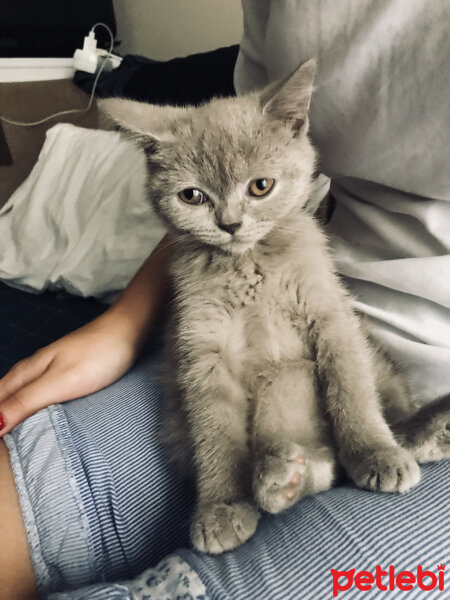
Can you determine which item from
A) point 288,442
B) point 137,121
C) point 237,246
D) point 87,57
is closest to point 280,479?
point 288,442

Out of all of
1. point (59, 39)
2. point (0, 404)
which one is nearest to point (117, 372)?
point (0, 404)

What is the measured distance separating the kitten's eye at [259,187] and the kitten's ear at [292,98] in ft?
0.32

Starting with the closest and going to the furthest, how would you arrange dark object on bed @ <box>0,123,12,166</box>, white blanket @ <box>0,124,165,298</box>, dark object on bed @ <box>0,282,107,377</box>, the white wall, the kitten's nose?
1. the kitten's nose
2. dark object on bed @ <box>0,282,107,377</box>
3. white blanket @ <box>0,124,165,298</box>
4. the white wall
5. dark object on bed @ <box>0,123,12,166</box>

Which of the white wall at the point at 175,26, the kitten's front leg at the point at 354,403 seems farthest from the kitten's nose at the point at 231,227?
the white wall at the point at 175,26

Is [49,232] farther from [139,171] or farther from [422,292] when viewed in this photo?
[422,292]

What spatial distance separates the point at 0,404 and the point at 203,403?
1.16 ft

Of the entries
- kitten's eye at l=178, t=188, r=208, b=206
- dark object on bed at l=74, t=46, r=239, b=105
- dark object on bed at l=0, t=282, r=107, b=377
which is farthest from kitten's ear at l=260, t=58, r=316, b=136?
dark object on bed at l=0, t=282, r=107, b=377

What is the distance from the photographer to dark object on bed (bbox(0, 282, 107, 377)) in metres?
1.11

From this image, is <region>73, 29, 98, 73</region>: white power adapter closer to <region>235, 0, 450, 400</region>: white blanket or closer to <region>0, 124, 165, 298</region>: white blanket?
<region>0, 124, 165, 298</region>: white blanket

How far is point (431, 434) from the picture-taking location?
591 mm

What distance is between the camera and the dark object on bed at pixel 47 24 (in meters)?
1.71

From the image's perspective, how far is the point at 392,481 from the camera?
0.54 m

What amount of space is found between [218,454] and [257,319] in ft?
0.65

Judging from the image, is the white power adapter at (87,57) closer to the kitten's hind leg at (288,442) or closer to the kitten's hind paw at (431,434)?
the kitten's hind leg at (288,442)
